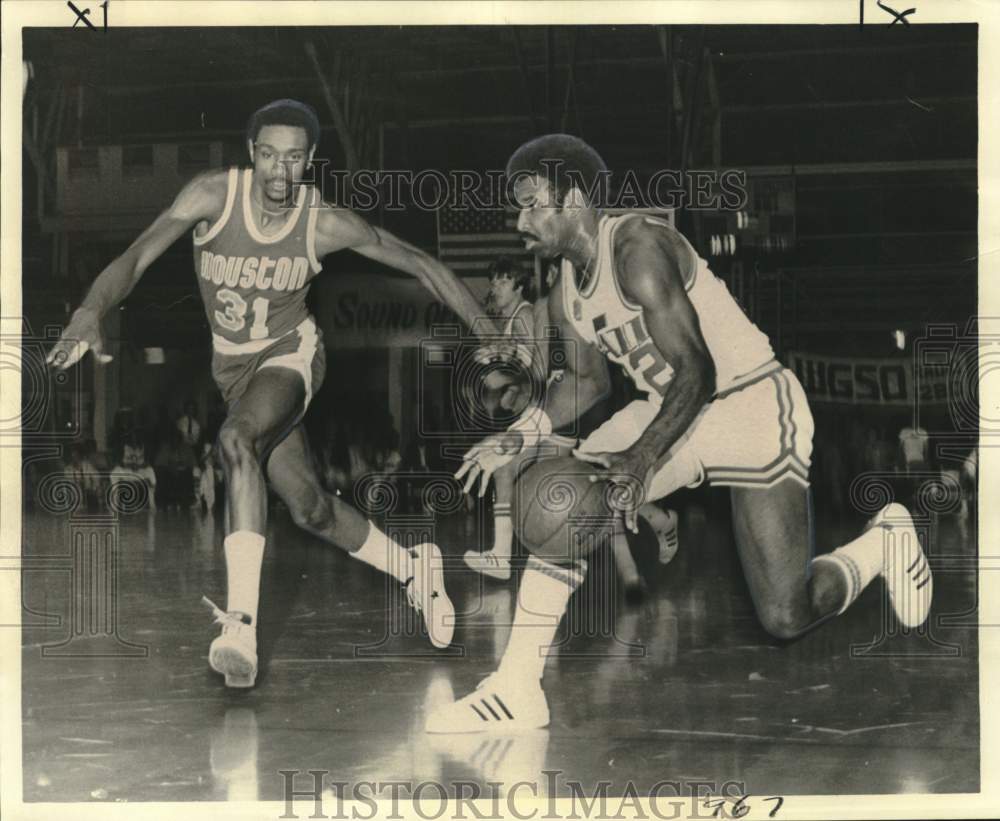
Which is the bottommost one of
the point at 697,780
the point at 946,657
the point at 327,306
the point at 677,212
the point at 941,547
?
the point at 697,780

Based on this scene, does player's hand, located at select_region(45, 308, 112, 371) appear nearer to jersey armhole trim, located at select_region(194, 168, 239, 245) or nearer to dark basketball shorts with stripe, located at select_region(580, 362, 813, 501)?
jersey armhole trim, located at select_region(194, 168, 239, 245)

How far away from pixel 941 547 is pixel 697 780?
4.20 feet

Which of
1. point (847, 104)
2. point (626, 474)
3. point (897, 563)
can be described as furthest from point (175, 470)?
point (847, 104)

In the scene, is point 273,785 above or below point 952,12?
below

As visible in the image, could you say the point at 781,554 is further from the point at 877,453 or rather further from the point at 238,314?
the point at 238,314

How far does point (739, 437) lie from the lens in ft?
15.4

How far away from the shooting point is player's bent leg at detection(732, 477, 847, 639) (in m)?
4.71

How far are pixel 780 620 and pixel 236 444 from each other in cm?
214

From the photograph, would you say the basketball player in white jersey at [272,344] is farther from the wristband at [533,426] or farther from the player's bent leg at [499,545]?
the wristband at [533,426]

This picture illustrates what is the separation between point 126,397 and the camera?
15.4ft

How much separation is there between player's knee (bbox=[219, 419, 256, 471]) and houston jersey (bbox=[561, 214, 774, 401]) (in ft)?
4.21

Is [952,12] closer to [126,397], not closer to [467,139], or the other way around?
[467,139]

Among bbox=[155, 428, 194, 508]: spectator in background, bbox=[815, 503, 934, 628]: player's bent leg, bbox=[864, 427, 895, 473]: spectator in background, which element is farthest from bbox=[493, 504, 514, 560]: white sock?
bbox=[864, 427, 895, 473]: spectator in background

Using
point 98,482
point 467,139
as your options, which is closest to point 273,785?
point 98,482
